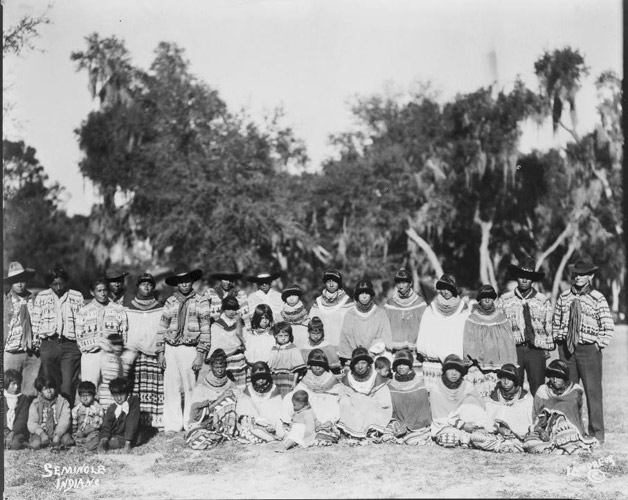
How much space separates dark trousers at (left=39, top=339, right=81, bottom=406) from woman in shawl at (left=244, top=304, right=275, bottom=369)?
178 cm

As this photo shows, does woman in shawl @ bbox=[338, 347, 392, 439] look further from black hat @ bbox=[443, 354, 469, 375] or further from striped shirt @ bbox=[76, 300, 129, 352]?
striped shirt @ bbox=[76, 300, 129, 352]

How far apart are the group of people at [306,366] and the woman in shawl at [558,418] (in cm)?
1

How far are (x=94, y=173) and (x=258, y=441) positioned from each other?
11416 mm

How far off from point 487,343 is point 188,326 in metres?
3.01

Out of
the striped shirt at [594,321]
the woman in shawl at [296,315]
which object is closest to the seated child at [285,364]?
the woman in shawl at [296,315]

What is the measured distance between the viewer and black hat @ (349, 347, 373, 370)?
6.89m

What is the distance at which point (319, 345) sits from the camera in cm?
729

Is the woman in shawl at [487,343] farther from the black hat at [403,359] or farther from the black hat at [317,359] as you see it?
the black hat at [317,359]

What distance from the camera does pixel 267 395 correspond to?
6.96 metres

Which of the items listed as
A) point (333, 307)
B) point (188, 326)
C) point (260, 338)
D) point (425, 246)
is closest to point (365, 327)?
point (333, 307)

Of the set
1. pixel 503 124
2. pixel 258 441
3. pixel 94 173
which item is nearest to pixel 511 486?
pixel 258 441

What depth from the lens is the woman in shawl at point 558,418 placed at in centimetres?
651

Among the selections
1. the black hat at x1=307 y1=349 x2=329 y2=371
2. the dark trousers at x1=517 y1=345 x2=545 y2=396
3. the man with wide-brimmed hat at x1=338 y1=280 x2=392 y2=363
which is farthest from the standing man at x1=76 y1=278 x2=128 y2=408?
the dark trousers at x1=517 y1=345 x2=545 y2=396

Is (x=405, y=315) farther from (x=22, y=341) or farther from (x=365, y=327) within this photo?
(x=22, y=341)
